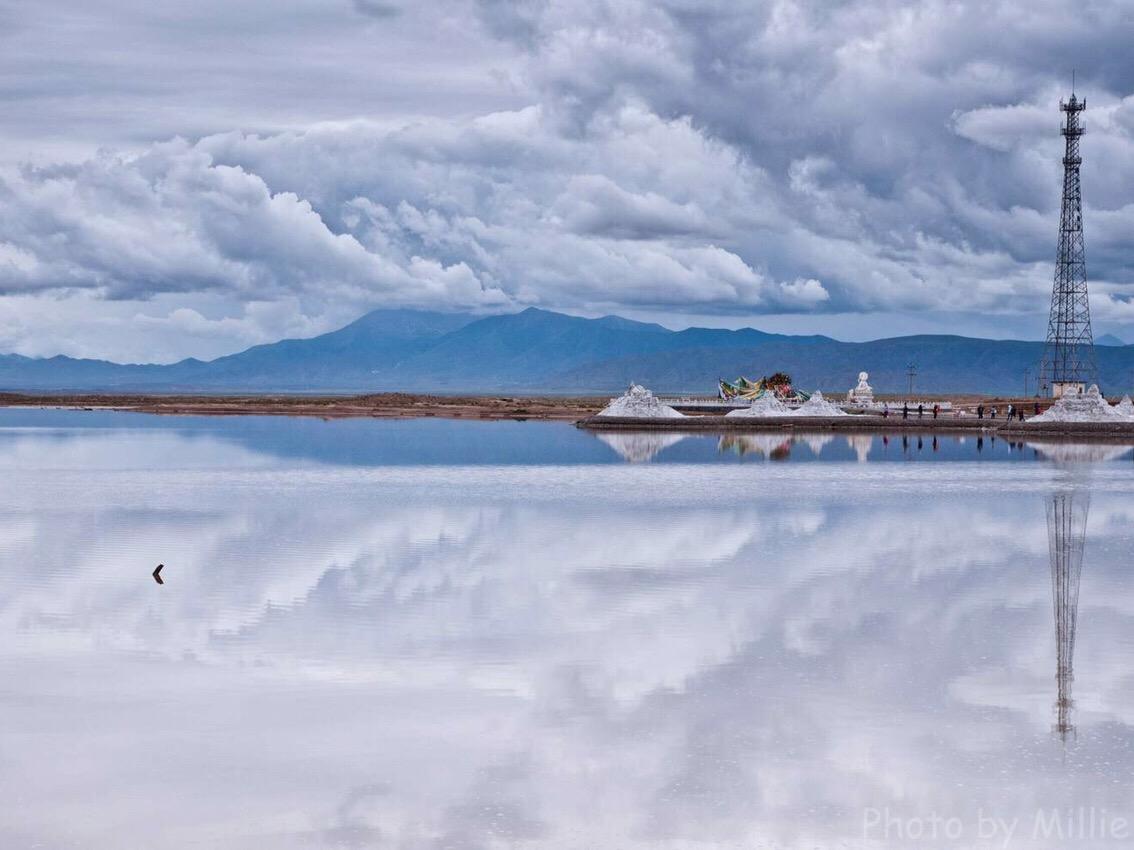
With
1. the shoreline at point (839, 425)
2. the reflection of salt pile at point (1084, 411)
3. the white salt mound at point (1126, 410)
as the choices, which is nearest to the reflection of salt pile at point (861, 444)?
the shoreline at point (839, 425)

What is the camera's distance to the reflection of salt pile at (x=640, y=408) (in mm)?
87125

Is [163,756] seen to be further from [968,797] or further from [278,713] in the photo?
[968,797]

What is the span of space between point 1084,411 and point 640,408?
2552 centimetres

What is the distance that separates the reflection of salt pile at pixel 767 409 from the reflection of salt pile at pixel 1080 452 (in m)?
18.5

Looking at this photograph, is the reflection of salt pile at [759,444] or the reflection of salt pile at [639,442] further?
the reflection of salt pile at [759,444]

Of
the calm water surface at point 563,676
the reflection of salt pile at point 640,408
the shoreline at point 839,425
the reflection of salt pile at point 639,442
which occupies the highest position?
the reflection of salt pile at point 640,408

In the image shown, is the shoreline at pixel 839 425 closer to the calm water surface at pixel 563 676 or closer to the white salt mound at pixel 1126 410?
the white salt mound at pixel 1126 410

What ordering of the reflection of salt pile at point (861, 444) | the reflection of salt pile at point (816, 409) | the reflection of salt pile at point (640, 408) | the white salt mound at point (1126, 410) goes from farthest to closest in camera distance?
the reflection of salt pile at point (640, 408) → the reflection of salt pile at point (816, 409) → the white salt mound at point (1126, 410) → the reflection of salt pile at point (861, 444)

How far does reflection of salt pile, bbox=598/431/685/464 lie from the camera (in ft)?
195

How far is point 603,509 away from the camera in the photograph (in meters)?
34.0

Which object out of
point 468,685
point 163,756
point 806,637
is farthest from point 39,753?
point 806,637

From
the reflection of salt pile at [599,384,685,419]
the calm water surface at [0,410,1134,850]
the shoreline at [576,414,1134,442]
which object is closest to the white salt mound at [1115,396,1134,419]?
the shoreline at [576,414,1134,442]

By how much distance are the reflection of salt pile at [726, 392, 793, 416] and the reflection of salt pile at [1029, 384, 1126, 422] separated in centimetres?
1471

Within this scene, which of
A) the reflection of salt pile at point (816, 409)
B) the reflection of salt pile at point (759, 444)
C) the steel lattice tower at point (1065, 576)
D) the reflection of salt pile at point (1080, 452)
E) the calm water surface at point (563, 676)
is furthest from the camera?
the reflection of salt pile at point (816, 409)
